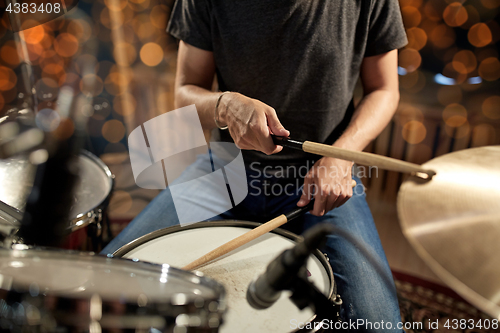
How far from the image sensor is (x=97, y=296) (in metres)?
0.30

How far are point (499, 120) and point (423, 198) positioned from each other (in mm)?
1154

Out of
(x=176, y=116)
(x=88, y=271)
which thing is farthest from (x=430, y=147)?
(x=88, y=271)

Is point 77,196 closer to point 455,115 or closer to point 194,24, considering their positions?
point 194,24

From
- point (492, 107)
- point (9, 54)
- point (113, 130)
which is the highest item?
point (9, 54)

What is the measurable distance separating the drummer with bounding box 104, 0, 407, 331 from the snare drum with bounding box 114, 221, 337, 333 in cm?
10

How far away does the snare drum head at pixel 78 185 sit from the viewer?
0.67 metres

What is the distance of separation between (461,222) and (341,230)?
1.01ft

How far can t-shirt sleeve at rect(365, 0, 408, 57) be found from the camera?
71 centimetres

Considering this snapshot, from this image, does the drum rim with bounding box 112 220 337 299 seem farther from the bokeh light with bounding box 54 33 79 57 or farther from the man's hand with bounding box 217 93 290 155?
the bokeh light with bounding box 54 33 79 57

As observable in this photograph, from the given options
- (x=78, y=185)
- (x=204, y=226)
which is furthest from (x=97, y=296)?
(x=78, y=185)

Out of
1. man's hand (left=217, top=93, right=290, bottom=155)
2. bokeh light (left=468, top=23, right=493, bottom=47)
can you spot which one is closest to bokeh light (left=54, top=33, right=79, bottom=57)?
man's hand (left=217, top=93, right=290, bottom=155)

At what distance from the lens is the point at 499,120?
1261 mm

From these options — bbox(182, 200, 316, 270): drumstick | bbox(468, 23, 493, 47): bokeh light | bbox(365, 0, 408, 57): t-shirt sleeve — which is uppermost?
bbox(365, 0, 408, 57): t-shirt sleeve

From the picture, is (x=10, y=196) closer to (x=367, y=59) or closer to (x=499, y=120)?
(x=367, y=59)
